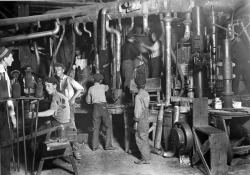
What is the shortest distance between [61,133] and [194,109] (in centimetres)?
265

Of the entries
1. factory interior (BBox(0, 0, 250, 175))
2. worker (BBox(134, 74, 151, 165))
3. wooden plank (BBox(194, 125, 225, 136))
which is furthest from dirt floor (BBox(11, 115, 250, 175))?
wooden plank (BBox(194, 125, 225, 136))

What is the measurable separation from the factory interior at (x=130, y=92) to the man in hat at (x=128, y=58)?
0.03m

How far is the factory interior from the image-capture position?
4.55m

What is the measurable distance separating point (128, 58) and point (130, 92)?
161cm

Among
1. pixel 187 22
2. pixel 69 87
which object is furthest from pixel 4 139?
pixel 187 22

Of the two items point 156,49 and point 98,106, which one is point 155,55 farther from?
point 98,106

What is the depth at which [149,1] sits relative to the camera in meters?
6.35

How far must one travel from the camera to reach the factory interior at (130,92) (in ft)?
14.9

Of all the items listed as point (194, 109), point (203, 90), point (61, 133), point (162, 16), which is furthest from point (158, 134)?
point (162, 16)

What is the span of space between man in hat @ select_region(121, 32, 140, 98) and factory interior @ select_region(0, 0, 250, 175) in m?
0.03

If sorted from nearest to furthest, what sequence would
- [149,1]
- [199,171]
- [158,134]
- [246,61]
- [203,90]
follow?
[199,171] < [158,134] < [149,1] < [203,90] < [246,61]

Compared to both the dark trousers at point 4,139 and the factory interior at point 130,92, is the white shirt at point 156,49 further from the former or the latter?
the dark trousers at point 4,139

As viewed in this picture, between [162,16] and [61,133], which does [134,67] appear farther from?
[61,133]

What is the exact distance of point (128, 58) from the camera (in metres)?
7.88
